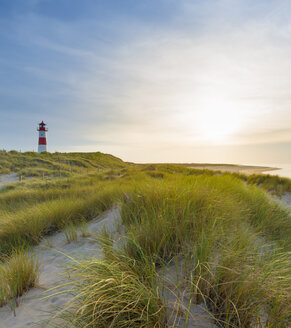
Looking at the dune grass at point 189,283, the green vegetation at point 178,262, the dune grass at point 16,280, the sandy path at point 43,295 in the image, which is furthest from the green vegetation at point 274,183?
the dune grass at point 16,280

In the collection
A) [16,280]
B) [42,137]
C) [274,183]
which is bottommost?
[16,280]

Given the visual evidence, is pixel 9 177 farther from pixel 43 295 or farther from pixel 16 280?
pixel 43 295

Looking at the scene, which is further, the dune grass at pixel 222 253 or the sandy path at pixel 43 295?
the sandy path at pixel 43 295

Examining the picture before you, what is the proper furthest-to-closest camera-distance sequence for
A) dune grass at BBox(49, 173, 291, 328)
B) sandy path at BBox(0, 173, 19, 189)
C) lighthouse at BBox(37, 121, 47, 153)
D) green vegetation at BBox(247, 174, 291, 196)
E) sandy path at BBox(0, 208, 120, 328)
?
1. lighthouse at BBox(37, 121, 47, 153)
2. sandy path at BBox(0, 173, 19, 189)
3. green vegetation at BBox(247, 174, 291, 196)
4. sandy path at BBox(0, 208, 120, 328)
5. dune grass at BBox(49, 173, 291, 328)

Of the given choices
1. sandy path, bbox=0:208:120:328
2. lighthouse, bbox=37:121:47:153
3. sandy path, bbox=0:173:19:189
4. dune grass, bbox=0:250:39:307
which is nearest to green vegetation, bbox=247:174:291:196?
sandy path, bbox=0:208:120:328

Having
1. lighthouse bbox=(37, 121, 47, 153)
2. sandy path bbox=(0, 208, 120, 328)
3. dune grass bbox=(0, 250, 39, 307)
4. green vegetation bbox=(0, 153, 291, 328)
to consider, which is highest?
lighthouse bbox=(37, 121, 47, 153)

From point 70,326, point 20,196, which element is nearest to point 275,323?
point 70,326

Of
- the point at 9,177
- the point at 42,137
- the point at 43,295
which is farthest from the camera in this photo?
the point at 42,137

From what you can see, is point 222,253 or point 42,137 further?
point 42,137

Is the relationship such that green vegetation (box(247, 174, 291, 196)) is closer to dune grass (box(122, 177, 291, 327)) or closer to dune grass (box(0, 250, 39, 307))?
dune grass (box(122, 177, 291, 327))

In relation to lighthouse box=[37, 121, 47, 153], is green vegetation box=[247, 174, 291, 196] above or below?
below

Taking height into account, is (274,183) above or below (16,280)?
above

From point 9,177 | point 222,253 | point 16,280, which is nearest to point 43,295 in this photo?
point 16,280

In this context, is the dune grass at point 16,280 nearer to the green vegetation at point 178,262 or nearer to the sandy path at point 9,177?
the green vegetation at point 178,262
